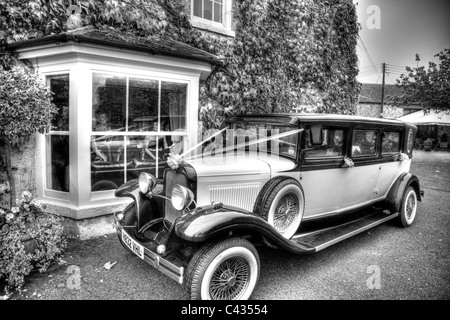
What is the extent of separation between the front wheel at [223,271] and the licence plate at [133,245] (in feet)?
2.05

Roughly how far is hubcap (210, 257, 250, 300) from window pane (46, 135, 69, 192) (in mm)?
3147

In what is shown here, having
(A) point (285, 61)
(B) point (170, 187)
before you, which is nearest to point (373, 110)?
(A) point (285, 61)

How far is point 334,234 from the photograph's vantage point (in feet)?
12.4

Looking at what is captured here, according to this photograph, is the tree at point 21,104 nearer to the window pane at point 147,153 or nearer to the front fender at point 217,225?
the window pane at point 147,153

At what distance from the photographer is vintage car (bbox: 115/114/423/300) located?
266 cm

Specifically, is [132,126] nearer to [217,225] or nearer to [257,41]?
[217,225]

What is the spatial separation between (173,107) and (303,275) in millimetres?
3577

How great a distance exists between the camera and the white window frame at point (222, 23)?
6578mm

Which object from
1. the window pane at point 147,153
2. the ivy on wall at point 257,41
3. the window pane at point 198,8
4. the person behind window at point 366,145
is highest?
the window pane at point 198,8

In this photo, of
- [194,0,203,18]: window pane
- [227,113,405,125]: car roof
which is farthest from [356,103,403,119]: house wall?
[227,113,405,125]: car roof

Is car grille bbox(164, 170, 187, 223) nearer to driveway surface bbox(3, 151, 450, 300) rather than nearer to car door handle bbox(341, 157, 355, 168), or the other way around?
driveway surface bbox(3, 151, 450, 300)

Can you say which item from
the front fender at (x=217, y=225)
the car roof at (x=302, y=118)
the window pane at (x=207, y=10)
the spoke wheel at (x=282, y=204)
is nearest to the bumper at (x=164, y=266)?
the front fender at (x=217, y=225)
